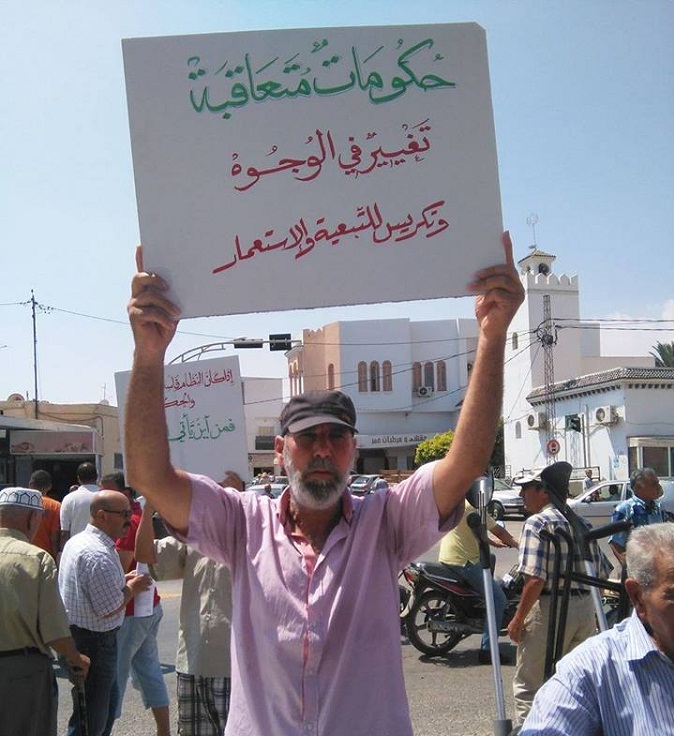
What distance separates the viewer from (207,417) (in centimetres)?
545

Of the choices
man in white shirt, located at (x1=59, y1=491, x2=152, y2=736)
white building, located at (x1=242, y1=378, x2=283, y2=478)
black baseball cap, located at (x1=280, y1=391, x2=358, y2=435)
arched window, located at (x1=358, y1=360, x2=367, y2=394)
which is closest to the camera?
black baseball cap, located at (x1=280, y1=391, x2=358, y2=435)

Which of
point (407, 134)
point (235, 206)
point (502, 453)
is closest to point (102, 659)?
point (235, 206)

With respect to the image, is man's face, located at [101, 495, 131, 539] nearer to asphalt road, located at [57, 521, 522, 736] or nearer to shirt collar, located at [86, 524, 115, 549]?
shirt collar, located at [86, 524, 115, 549]

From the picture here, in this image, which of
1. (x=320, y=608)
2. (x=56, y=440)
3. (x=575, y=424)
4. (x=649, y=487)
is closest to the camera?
(x=320, y=608)

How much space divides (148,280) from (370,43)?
95 centimetres

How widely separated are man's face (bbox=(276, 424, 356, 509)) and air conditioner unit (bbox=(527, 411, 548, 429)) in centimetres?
4096

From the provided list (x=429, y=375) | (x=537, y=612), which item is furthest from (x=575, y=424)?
(x=537, y=612)

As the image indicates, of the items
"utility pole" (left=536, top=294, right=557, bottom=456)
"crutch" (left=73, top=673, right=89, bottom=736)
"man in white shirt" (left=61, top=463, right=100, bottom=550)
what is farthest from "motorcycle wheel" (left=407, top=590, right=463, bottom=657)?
"utility pole" (left=536, top=294, right=557, bottom=456)

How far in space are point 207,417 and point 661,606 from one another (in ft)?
12.1

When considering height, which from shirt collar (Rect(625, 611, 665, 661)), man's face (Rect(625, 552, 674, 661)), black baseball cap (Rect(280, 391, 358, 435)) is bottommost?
shirt collar (Rect(625, 611, 665, 661))

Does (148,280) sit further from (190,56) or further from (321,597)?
(321,597)

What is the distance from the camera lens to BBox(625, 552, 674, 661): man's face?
87.9 inches

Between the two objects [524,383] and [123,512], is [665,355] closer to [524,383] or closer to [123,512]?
[524,383]

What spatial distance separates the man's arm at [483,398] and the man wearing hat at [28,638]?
260cm
